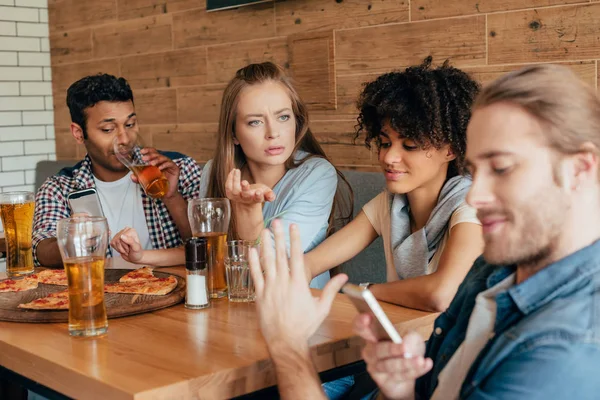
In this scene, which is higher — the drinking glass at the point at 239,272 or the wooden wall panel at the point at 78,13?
the wooden wall panel at the point at 78,13

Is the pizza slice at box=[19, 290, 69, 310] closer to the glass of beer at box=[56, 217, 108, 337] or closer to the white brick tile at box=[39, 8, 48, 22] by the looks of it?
the glass of beer at box=[56, 217, 108, 337]

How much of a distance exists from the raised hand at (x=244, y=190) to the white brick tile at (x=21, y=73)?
3.46 m

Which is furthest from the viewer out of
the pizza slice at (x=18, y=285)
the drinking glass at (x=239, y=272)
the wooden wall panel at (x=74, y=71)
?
the wooden wall panel at (x=74, y=71)

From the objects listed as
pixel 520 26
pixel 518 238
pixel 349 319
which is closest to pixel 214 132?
pixel 520 26

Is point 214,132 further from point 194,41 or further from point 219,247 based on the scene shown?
point 219,247

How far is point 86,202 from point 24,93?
2517 mm

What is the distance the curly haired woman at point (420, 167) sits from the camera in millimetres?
2049

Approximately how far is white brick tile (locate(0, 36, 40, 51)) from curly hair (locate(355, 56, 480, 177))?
3546 millimetres

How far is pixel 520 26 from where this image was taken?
2891 millimetres

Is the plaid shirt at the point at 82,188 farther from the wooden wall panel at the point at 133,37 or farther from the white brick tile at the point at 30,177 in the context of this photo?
the white brick tile at the point at 30,177

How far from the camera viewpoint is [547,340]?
40.8 inches

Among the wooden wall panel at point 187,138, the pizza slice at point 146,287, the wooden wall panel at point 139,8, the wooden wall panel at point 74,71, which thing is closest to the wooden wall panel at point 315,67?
the wooden wall panel at point 187,138


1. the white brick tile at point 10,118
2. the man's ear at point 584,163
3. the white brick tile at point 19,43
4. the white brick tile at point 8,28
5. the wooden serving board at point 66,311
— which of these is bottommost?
the wooden serving board at point 66,311

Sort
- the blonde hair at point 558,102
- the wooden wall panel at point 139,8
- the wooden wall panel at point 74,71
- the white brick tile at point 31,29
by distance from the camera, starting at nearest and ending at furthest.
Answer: the blonde hair at point 558,102 < the wooden wall panel at point 139,8 < the wooden wall panel at point 74,71 < the white brick tile at point 31,29
